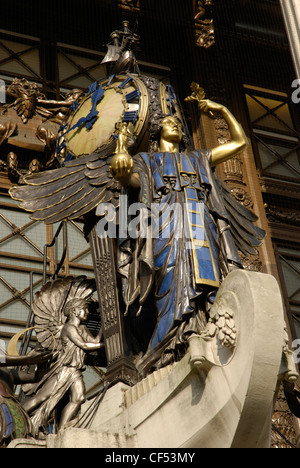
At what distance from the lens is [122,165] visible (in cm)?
875

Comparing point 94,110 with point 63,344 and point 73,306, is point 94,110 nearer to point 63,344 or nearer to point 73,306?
point 73,306

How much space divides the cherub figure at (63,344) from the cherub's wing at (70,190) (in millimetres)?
769

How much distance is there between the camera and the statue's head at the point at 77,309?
9.61 meters

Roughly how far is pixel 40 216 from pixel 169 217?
1.31 m

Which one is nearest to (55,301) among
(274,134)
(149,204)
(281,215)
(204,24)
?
(149,204)

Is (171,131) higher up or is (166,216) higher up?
(171,131)

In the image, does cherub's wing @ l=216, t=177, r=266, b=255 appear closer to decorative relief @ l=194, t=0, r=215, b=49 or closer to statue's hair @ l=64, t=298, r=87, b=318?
statue's hair @ l=64, t=298, r=87, b=318

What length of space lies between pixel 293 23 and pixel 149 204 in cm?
236

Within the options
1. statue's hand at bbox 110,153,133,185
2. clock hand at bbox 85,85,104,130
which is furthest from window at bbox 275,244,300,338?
statue's hand at bbox 110,153,133,185

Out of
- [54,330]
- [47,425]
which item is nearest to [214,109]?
[54,330]

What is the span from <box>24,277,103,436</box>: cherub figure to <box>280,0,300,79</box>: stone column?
2.94 metres

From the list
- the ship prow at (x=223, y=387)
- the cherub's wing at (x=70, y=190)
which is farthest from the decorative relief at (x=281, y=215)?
the ship prow at (x=223, y=387)

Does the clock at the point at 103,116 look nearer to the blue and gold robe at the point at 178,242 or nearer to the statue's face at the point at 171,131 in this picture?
the statue's face at the point at 171,131
